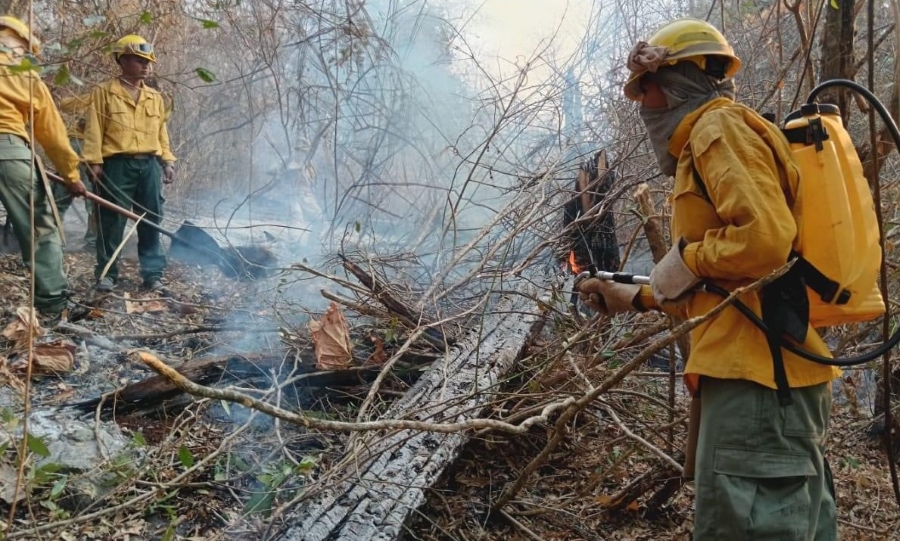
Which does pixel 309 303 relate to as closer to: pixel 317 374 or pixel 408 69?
pixel 317 374

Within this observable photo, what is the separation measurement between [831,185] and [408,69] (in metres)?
5.56

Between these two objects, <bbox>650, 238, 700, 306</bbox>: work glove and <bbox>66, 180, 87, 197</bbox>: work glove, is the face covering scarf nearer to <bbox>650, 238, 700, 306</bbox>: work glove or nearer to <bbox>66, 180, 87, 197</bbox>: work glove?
<bbox>650, 238, 700, 306</bbox>: work glove

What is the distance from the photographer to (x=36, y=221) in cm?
449

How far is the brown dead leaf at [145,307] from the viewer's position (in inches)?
192

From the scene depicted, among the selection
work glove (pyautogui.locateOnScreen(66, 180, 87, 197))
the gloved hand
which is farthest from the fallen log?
work glove (pyautogui.locateOnScreen(66, 180, 87, 197))

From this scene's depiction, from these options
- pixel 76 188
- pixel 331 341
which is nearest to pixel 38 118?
pixel 76 188

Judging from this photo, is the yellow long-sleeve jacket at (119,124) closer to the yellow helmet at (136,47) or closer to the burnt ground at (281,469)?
the yellow helmet at (136,47)

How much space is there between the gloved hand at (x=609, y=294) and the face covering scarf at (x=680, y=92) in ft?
1.46

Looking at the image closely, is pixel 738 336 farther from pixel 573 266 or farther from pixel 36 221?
pixel 36 221

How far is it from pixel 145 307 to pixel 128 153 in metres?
1.49

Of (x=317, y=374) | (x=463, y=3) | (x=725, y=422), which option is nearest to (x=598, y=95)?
(x=463, y=3)

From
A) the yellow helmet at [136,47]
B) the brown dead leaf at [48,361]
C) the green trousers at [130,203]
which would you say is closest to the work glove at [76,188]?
the green trousers at [130,203]

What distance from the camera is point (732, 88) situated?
6.79 feet

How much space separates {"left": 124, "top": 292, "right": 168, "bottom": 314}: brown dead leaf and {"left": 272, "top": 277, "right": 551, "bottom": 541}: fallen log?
263 centimetres
